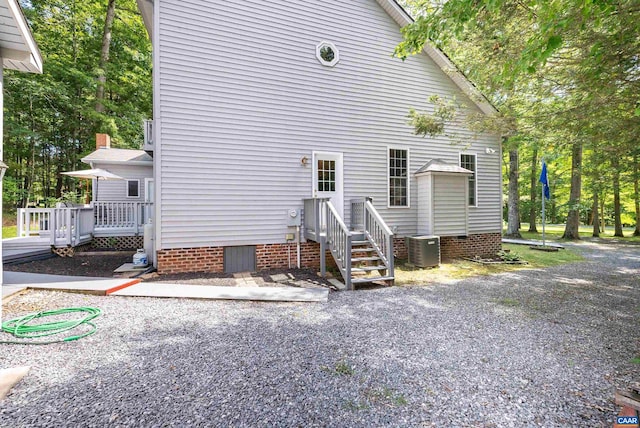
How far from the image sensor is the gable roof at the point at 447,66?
27.4 feet

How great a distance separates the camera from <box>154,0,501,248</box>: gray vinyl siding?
6.50 meters

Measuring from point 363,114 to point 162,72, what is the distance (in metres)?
5.10

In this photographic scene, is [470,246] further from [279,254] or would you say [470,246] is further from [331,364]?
[331,364]

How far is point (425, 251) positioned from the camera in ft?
25.4

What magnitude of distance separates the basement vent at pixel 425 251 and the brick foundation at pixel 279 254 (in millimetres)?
852

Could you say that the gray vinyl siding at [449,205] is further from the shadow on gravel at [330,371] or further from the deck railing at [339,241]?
the shadow on gravel at [330,371]

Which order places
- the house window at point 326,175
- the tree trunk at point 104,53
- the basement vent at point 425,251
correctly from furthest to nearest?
the tree trunk at point 104,53, the house window at point 326,175, the basement vent at point 425,251

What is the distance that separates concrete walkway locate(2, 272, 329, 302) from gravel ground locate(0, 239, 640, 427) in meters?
0.23

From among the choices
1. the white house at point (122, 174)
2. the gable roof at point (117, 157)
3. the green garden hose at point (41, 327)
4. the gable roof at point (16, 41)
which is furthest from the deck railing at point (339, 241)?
the gable roof at point (117, 157)

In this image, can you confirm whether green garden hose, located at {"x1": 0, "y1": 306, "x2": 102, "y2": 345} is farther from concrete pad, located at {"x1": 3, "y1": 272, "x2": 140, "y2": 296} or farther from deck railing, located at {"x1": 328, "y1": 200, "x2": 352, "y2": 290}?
deck railing, located at {"x1": 328, "y1": 200, "x2": 352, "y2": 290}

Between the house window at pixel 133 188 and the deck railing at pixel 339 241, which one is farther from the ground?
the house window at pixel 133 188

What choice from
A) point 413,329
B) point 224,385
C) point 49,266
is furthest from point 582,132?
point 49,266

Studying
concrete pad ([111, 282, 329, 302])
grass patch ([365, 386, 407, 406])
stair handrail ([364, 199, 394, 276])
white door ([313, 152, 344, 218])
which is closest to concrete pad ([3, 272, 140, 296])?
concrete pad ([111, 282, 329, 302])

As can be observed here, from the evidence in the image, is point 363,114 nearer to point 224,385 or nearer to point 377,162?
point 377,162
